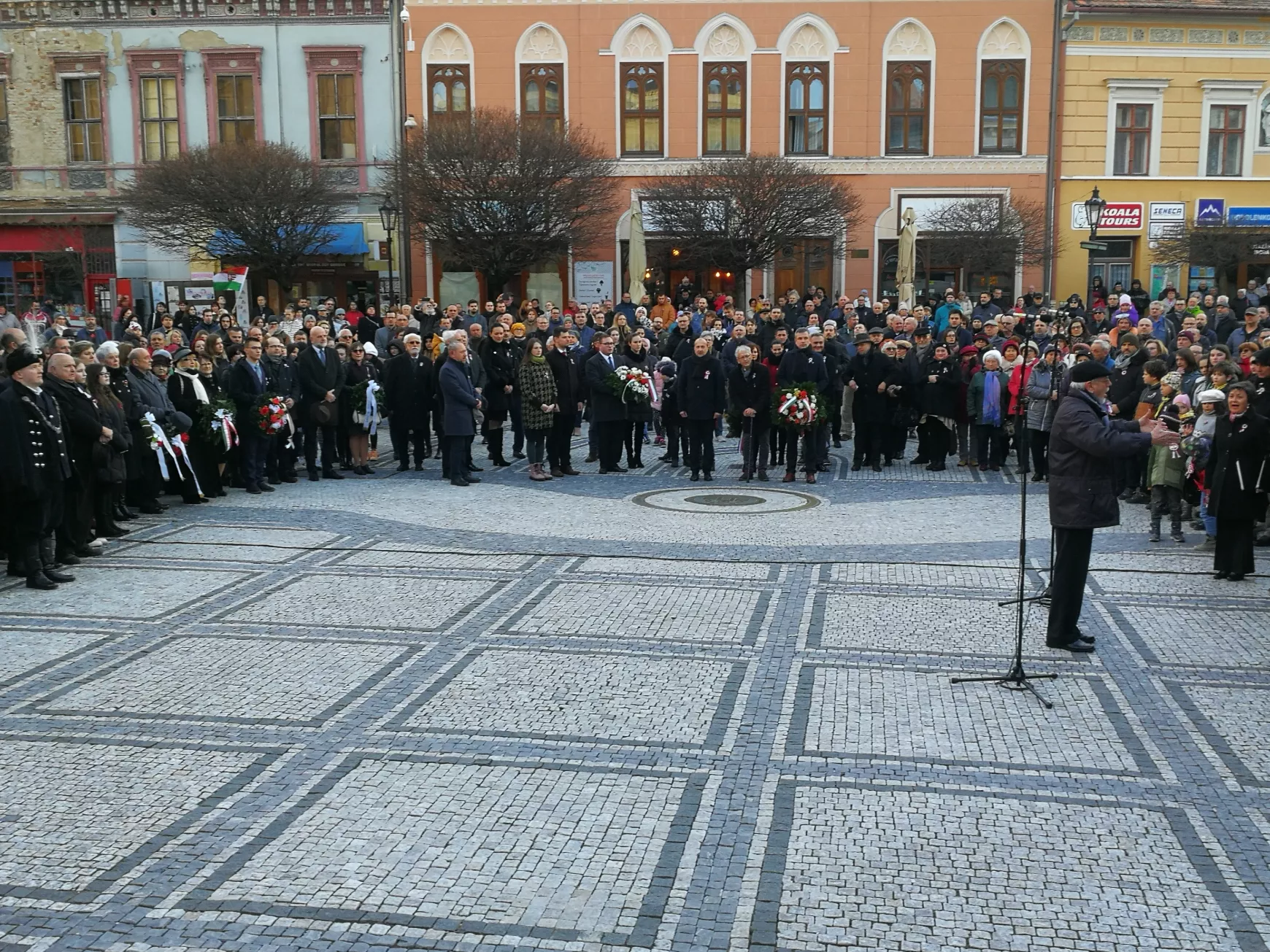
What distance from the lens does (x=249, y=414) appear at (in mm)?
15617

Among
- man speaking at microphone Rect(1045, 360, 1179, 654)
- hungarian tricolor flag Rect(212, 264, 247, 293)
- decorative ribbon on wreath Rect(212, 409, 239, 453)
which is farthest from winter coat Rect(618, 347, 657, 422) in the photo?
hungarian tricolor flag Rect(212, 264, 247, 293)

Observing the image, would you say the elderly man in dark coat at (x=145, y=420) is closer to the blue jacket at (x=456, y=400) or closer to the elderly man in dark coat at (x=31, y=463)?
the elderly man in dark coat at (x=31, y=463)

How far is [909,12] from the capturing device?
36.1 m

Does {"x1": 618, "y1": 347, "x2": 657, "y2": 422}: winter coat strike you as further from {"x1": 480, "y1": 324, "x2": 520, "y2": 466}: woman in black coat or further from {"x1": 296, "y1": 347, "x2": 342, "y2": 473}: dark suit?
{"x1": 296, "y1": 347, "x2": 342, "y2": 473}: dark suit

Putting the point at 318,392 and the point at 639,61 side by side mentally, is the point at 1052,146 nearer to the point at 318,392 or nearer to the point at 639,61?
the point at 639,61

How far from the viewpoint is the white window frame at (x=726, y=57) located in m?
36.4

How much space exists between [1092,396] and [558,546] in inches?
217

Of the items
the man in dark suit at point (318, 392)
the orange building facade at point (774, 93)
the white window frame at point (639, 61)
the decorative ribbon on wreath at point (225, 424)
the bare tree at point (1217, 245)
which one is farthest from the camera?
the white window frame at point (639, 61)

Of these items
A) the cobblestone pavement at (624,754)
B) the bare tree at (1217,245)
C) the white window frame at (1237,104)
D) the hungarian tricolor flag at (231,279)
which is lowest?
the cobblestone pavement at (624,754)

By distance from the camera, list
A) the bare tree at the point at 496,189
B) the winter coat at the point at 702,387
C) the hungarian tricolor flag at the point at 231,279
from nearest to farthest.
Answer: the winter coat at the point at 702,387 < the bare tree at the point at 496,189 < the hungarian tricolor flag at the point at 231,279

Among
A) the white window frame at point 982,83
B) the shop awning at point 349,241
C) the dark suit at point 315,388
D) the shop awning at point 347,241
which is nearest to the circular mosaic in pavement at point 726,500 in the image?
the dark suit at point 315,388

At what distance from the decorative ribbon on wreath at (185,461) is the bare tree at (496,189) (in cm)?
1646

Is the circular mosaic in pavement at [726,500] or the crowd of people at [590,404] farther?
the circular mosaic in pavement at [726,500]

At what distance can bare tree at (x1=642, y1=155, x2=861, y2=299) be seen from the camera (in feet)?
102
